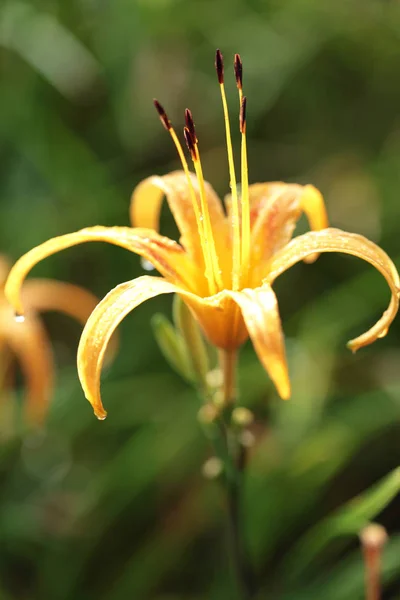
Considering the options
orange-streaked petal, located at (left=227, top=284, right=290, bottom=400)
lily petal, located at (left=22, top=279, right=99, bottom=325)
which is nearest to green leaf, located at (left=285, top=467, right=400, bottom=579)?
orange-streaked petal, located at (left=227, top=284, right=290, bottom=400)

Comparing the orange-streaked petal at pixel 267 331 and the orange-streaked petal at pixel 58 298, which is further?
the orange-streaked petal at pixel 58 298

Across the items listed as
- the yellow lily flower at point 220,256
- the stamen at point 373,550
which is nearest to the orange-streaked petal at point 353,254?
the yellow lily flower at point 220,256

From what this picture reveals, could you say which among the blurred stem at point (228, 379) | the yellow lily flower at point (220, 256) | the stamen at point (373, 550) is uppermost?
the yellow lily flower at point (220, 256)

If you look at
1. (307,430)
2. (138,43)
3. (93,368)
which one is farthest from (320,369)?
(138,43)

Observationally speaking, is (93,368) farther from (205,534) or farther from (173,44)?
(173,44)

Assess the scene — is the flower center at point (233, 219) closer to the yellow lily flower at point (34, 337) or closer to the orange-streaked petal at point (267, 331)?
the orange-streaked petal at point (267, 331)
